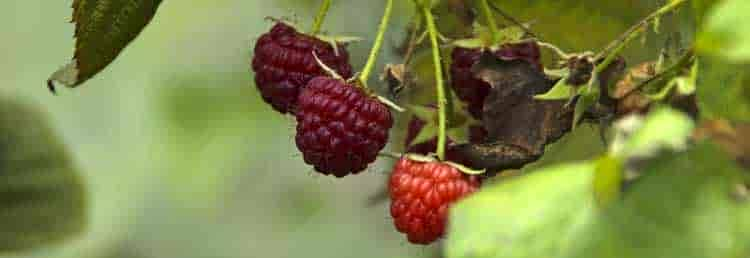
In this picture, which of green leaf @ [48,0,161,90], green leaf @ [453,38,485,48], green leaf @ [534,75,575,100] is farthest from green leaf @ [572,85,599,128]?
green leaf @ [48,0,161,90]

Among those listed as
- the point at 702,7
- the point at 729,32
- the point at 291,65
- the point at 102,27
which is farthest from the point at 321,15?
the point at 729,32

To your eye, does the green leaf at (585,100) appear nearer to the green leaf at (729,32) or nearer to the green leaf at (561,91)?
the green leaf at (561,91)

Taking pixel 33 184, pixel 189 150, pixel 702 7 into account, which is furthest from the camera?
pixel 189 150

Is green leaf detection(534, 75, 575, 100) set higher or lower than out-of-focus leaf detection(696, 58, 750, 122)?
lower

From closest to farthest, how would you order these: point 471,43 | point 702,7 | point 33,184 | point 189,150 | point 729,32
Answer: point 729,32 → point 702,7 → point 471,43 → point 33,184 → point 189,150

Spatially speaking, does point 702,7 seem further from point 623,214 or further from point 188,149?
point 188,149

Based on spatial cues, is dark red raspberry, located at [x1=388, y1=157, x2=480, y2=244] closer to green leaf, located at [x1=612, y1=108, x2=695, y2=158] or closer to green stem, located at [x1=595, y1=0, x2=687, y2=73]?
green stem, located at [x1=595, y1=0, x2=687, y2=73]

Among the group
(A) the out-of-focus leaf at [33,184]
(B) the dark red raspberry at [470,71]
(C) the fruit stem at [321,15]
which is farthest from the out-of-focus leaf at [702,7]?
(A) the out-of-focus leaf at [33,184]
